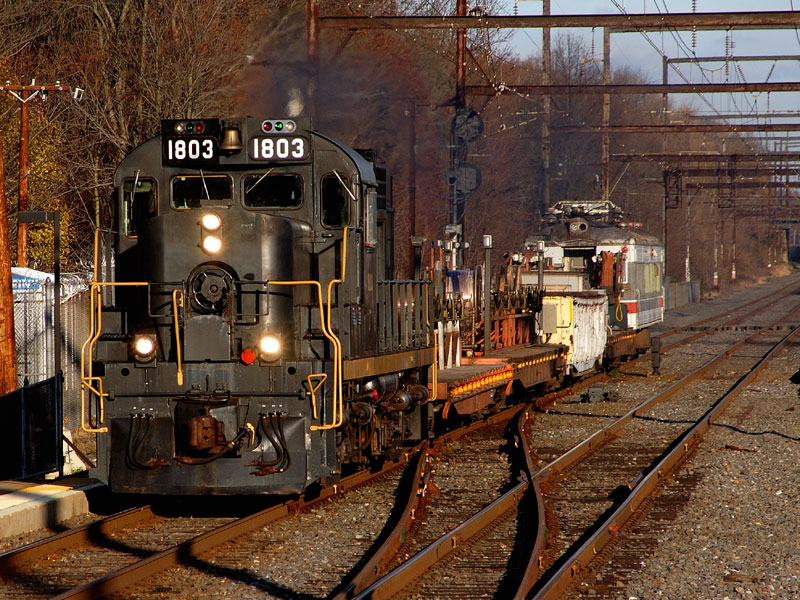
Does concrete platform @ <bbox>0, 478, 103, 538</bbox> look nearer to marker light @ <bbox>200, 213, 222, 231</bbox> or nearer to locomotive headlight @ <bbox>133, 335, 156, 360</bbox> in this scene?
locomotive headlight @ <bbox>133, 335, 156, 360</bbox>

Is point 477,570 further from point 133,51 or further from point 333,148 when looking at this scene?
point 133,51

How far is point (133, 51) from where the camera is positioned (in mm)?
26812

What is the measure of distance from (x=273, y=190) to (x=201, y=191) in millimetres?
686

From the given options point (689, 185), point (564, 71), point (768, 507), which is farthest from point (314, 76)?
point (564, 71)

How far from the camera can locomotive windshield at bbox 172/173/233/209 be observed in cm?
970

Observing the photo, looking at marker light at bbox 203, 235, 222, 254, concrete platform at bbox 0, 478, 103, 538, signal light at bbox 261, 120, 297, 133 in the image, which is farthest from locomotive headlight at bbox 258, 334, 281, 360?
concrete platform at bbox 0, 478, 103, 538

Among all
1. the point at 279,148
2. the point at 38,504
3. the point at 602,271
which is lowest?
the point at 38,504

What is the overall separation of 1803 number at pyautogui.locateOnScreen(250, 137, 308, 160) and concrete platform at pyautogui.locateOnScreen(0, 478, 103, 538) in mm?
3781

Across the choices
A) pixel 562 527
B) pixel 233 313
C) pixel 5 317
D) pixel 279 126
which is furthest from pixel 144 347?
pixel 5 317

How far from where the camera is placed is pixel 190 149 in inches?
377

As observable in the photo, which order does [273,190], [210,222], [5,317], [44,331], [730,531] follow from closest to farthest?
[210,222]
[730,531]
[273,190]
[5,317]
[44,331]

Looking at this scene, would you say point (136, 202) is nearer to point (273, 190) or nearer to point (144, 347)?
point (273, 190)

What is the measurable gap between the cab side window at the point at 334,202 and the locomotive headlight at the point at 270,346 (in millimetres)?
1354

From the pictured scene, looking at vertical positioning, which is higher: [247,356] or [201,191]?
[201,191]
